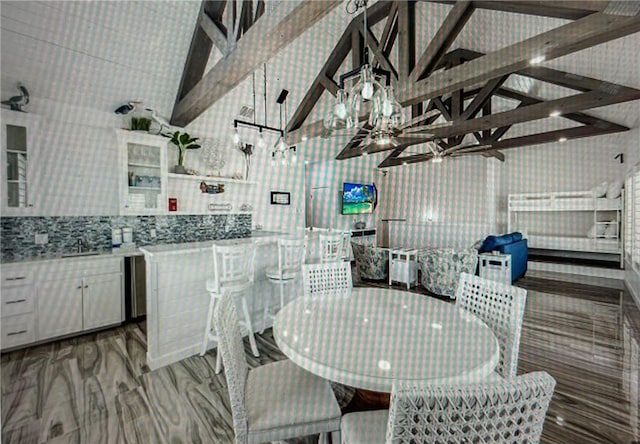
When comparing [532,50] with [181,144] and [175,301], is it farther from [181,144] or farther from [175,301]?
[181,144]

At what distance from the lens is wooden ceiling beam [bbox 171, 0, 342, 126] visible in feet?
6.56

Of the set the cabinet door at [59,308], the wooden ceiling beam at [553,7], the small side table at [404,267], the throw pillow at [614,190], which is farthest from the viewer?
the throw pillow at [614,190]

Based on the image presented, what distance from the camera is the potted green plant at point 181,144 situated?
3.76 m

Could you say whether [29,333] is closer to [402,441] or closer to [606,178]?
[402,441]

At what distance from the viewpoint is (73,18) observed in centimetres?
259

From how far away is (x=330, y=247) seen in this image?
3.44m

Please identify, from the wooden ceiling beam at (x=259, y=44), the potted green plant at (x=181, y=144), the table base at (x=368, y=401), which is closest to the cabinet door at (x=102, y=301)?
the potted green plant at (x=181, y=144)

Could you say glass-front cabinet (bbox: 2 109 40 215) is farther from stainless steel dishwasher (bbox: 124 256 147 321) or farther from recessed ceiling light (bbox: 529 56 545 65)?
recessed ceiling light (bbox: 529 56 545 65)

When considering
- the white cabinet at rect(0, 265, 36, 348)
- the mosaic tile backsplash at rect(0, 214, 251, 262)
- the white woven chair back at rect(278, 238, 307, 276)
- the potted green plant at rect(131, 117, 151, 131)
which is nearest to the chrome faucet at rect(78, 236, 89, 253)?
the mosaic tile backsplash at rect(0, 214, 251, 262)

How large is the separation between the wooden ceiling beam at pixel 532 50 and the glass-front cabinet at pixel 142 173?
3.22 metres

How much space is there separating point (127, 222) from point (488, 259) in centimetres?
532

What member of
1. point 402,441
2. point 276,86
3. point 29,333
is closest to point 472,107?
point 276,86

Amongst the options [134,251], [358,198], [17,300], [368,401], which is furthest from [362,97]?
[358,198]

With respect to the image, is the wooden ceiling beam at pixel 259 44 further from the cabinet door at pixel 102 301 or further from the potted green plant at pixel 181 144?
the cabinet door at pixel 102 301
